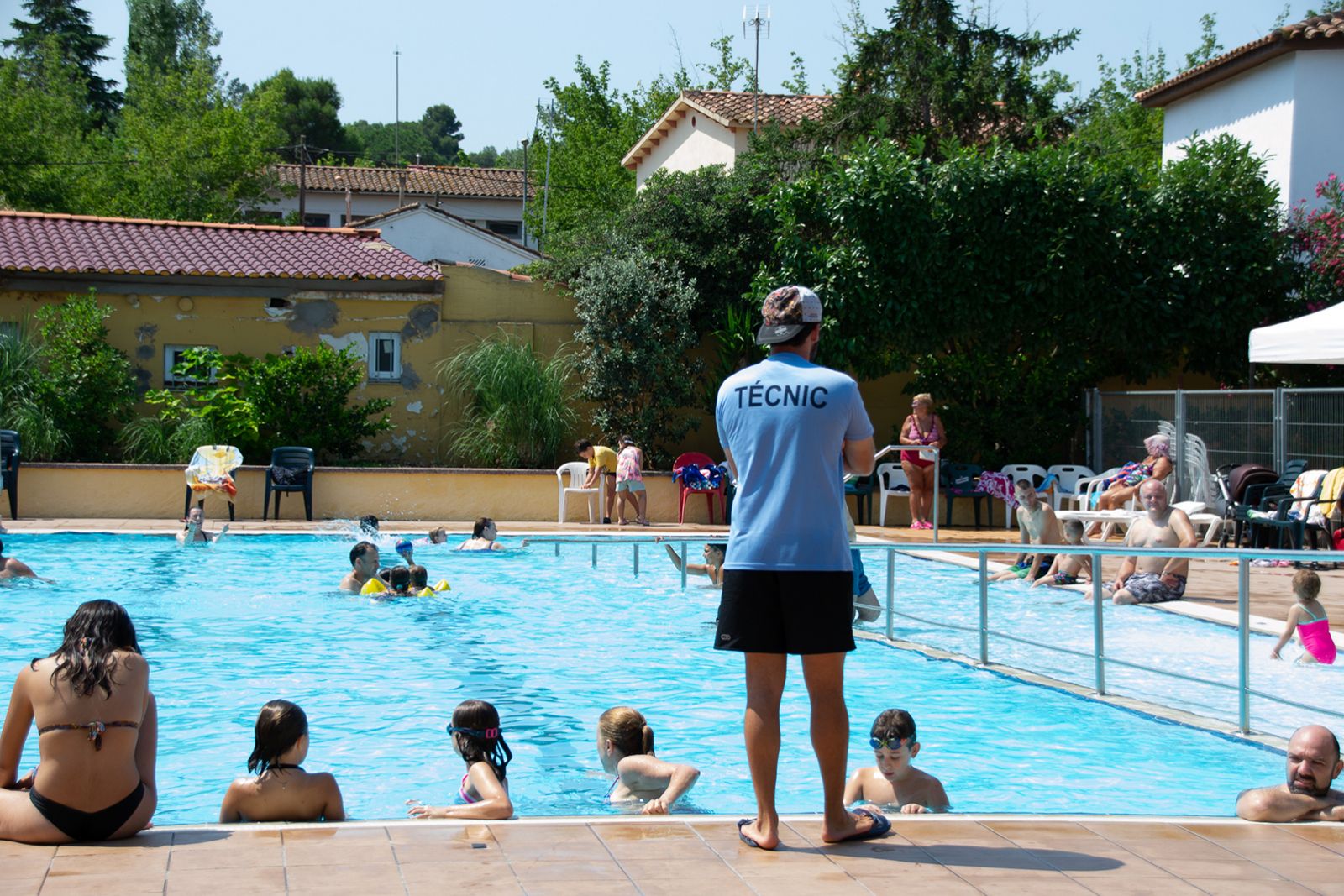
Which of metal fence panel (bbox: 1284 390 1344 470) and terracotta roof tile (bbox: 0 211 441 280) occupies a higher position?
terracotta roof tile (bbox: 0 211 441 280)

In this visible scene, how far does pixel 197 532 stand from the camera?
15586 mm

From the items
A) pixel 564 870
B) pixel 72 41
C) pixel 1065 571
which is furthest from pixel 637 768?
pixel 72 41

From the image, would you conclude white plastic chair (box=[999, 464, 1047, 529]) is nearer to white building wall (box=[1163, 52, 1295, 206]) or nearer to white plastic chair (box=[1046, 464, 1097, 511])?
white plastic chair (box=[1046, 464, 1097, 511])

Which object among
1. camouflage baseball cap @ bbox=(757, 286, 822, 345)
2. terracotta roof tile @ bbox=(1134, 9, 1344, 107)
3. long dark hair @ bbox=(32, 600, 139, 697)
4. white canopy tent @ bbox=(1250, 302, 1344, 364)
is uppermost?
terracotta roof tile @ bbox=(1134, 9, 1344, 107)

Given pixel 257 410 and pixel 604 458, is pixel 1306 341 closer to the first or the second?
pixel 604 458

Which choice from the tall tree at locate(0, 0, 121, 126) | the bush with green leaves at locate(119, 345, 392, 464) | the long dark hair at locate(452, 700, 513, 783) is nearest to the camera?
the long dark hair at locate(452, 700, 513, 783)

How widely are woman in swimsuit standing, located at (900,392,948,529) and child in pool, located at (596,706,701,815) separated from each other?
12099mm

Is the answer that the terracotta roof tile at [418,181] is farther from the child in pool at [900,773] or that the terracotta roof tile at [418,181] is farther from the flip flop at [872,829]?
the flip flop at [872,829]

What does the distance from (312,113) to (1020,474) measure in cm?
6388

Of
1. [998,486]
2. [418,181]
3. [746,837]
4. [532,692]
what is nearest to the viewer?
[746,837]

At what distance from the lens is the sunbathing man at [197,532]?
1530 centimetres

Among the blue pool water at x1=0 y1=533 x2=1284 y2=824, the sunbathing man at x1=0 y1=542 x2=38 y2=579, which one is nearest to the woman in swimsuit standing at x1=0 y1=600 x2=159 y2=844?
the blue pool water at x1=0 y1=533 x2=1284 y2=824

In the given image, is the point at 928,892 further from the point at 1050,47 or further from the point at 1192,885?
the point at 1050,47

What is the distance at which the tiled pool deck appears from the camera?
3.83 meters
